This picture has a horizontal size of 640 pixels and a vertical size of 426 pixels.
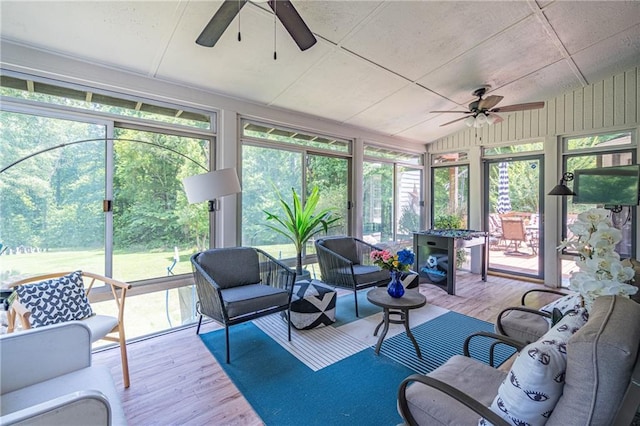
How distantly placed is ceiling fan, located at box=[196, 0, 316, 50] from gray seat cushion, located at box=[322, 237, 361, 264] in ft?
8.36

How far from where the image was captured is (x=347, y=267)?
3494 mm

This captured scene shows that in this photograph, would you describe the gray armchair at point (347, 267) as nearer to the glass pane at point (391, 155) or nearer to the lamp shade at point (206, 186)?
the lamp shade at point (206, 186)

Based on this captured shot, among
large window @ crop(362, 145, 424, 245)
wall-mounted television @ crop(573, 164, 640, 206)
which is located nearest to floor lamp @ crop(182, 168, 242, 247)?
large window @ crop(362, 145, 424, 245)

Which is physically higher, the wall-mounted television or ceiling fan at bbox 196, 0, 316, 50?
ceiling fan at bbox 196, 0, 316, 50

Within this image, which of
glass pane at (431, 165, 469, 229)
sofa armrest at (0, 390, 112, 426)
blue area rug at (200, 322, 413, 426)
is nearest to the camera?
sofa armrest at (0, 390, 112, 426)

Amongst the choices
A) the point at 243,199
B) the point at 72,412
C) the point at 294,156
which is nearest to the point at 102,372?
the point at 72,412

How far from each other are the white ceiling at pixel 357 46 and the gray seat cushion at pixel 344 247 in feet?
5.97

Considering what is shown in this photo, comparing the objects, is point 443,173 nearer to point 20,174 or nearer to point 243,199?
point 243,199

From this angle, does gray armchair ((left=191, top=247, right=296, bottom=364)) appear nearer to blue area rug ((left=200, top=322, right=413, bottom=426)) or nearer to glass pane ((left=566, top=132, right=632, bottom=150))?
blue area rug ((left=200, top=322, right=413, bottom=426))

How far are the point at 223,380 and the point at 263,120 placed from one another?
9.61 ft

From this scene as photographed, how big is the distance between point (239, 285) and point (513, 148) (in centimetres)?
498

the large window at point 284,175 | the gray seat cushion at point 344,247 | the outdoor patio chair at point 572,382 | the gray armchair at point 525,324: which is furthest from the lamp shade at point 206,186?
the gray armchair at point 525,324

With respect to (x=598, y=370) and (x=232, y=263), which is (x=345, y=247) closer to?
(x=232, y=263)

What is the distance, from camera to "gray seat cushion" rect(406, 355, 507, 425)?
1.25 meters
